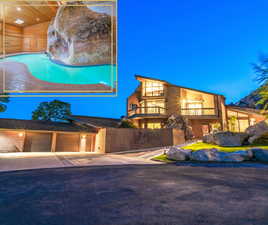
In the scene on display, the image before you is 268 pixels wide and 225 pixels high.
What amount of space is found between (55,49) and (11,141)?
1098 centimetres

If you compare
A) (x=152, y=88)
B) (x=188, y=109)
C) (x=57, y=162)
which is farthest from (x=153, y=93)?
(x=57, y=162)

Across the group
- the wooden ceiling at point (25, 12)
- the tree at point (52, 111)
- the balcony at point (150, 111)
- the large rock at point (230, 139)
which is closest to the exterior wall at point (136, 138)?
the large rock at point (230, 139)

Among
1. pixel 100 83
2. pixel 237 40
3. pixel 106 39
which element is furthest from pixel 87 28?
pixel 237 40

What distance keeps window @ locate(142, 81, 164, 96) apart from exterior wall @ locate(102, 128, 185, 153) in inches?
265

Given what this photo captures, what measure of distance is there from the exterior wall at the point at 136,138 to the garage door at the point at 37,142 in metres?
6.35

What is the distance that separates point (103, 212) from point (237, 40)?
10550 centimetres

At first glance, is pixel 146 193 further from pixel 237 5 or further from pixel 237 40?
pixel 237 40

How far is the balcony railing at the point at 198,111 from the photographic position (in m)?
17.1

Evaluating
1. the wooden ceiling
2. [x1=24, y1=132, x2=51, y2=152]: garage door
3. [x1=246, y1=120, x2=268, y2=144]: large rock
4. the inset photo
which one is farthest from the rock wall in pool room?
[x1=24, y1=132, x2=51, y2=152]: garage door

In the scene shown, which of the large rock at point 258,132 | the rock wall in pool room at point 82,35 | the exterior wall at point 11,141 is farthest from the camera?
the exterior wall at point 11,141

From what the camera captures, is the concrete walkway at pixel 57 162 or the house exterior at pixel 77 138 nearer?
the concrete walkway at pixel 57 162

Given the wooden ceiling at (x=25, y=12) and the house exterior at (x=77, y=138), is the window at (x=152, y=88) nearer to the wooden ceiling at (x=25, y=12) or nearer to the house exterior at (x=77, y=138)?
the house exterior at (x=77, y=138)

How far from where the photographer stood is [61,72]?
5.93 meters

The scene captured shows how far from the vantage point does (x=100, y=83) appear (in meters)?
5.96
